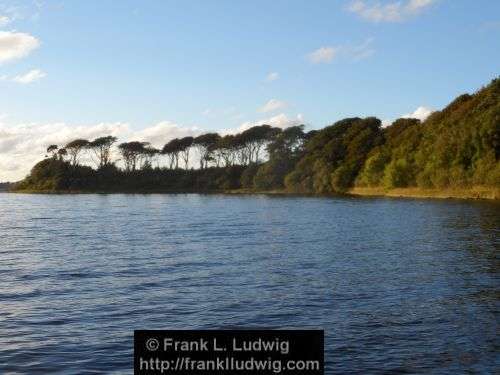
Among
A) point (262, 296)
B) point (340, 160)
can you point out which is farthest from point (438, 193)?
point (262, 296)

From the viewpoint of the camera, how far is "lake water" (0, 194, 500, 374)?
17328mm

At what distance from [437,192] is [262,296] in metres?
122

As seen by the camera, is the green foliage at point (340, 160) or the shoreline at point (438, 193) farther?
the green foliage at point (340, 160)

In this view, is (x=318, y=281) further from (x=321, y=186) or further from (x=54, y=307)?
(x=321, y=186)

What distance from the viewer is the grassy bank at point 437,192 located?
122 m

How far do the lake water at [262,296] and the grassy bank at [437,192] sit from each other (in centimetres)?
7649

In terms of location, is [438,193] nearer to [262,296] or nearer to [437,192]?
[437,192]

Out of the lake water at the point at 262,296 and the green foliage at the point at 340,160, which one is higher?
the green foliage at the point at 340,160

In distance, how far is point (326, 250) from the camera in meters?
42.1

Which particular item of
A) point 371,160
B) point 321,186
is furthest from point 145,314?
point 321,186

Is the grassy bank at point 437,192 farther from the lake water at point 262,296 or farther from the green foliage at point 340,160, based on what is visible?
the lake water at point 262,296

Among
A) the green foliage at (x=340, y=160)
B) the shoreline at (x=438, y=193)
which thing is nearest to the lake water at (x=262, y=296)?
the shoreline at (x=438, y=193)

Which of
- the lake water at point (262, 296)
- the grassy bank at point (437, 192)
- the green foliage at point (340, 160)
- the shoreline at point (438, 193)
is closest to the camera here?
the lake water at point (262, 296)

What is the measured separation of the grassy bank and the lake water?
76489 millimetres
